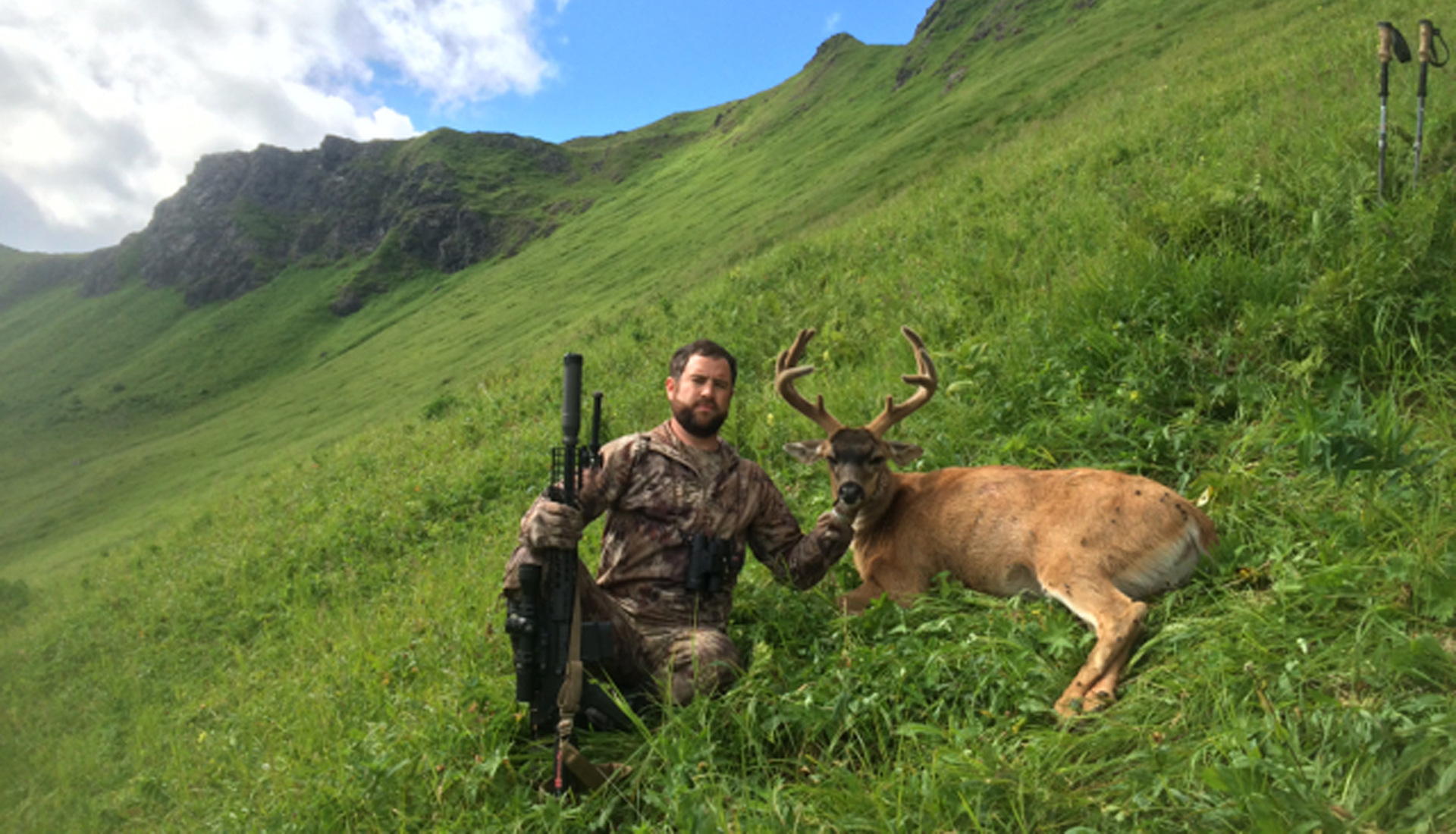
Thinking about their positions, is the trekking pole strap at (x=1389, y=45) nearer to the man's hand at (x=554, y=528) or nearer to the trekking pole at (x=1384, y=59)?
the trekking pole at (x=1384, y=59)

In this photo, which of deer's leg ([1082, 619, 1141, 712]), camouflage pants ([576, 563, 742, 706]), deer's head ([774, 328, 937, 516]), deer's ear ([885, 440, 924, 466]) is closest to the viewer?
deer's leg ([1082, 619, 1141, 712])

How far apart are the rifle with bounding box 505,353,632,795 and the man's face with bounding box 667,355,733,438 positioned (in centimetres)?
98

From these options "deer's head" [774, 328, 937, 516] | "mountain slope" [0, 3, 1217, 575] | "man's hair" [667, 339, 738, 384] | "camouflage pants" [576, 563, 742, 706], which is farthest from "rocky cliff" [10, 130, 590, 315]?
"camouflage pants" [576, 563, 742, 706]

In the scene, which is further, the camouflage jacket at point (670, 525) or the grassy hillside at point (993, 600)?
the camouflage jacket at point (670, 525)

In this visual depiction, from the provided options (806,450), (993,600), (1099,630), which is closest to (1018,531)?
(993,600)

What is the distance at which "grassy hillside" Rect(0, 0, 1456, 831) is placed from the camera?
3023mm

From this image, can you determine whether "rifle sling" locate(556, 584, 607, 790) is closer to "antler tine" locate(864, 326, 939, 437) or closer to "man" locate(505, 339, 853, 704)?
"man" locate(505, 339, 853, 704)

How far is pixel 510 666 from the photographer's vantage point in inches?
201

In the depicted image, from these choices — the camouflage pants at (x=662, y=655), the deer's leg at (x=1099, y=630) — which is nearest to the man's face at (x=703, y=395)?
the camouflage pants at (x=662, y=655)

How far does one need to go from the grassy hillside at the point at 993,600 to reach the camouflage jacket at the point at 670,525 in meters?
0.45

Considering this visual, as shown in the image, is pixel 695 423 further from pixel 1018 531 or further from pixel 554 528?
pixel 1018 531

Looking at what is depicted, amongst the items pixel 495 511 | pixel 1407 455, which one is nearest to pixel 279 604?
pixel 495 511

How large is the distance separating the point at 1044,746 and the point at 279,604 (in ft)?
38.3

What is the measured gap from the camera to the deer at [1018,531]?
13.4 feet
